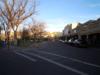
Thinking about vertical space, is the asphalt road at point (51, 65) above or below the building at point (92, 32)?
below

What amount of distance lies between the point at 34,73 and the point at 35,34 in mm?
91054

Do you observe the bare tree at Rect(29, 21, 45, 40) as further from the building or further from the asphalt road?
the asphalt road

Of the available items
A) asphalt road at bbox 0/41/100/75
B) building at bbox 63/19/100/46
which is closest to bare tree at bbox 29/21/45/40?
building at bbox 63/19/100/46

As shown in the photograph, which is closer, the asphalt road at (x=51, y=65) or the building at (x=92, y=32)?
the asphalt road at (x=51, y=65)

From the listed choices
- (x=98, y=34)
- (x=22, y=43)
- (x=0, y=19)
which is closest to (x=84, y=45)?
(x=98, y=34)

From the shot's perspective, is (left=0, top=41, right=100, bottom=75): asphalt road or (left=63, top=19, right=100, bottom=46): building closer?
(left=0, top=41, right=100, bottom=75): asphalt road

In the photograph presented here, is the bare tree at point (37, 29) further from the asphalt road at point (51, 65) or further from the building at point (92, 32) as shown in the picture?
the asphalt road at point (51, 65)

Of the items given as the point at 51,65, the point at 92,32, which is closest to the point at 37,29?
the point at 92,32

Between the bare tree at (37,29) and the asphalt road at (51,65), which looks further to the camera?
the bare tree at (37,29)

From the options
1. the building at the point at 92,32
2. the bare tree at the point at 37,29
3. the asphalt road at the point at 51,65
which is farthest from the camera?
the bare tree at the point at 37,29

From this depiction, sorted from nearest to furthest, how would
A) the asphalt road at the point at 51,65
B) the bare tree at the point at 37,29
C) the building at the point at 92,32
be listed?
the asphalt road at the point at 51,65 < the building at the point at 92,32 < the bare tree at the point at 37,29

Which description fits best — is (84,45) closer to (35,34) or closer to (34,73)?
(34,73)

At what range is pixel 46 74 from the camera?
37.8ft

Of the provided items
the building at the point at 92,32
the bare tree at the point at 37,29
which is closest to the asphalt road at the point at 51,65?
the building at the point at 92,32
